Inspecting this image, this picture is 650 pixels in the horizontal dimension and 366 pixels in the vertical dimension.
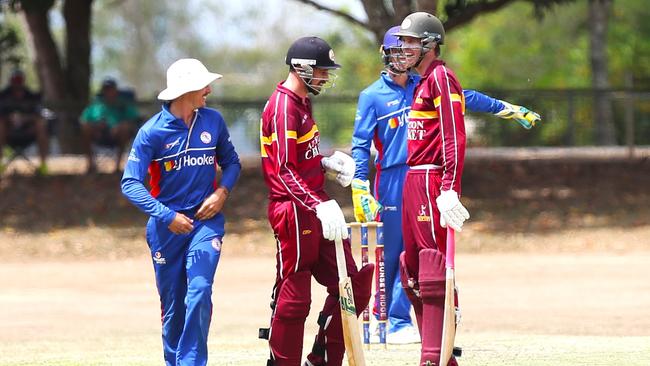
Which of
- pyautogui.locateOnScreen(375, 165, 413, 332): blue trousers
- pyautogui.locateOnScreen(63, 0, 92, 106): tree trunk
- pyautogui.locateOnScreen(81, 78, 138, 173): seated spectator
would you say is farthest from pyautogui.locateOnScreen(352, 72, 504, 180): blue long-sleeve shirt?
pyautogui.locateOnScreen(63, 0, 92, 106): tree trunk

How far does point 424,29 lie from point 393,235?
2799mm

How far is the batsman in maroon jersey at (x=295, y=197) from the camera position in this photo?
27.5ft

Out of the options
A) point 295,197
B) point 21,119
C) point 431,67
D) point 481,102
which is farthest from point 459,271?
point 295,197

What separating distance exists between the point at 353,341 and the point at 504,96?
16.4m

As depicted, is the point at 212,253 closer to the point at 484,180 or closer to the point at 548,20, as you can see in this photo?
the point at 484,180

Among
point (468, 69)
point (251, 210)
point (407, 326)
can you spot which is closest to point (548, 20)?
point (468, 69)

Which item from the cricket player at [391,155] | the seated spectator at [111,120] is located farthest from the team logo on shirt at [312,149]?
the seated spectator at [111,120]

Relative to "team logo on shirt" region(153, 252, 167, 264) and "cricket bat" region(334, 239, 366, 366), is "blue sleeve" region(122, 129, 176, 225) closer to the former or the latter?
"team logo on shirt" region(153, 252, 167, 264)

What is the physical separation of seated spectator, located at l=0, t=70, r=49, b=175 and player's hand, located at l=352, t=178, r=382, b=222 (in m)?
13.6

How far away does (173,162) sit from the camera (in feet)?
28.7

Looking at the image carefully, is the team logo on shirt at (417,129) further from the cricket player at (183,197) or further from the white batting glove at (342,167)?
the cricket player at (183,197)

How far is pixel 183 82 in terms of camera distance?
8766mm

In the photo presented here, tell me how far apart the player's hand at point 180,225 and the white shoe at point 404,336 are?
9.41 ft

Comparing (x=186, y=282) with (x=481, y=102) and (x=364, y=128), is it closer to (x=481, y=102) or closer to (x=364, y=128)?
(x=481, y=102)
